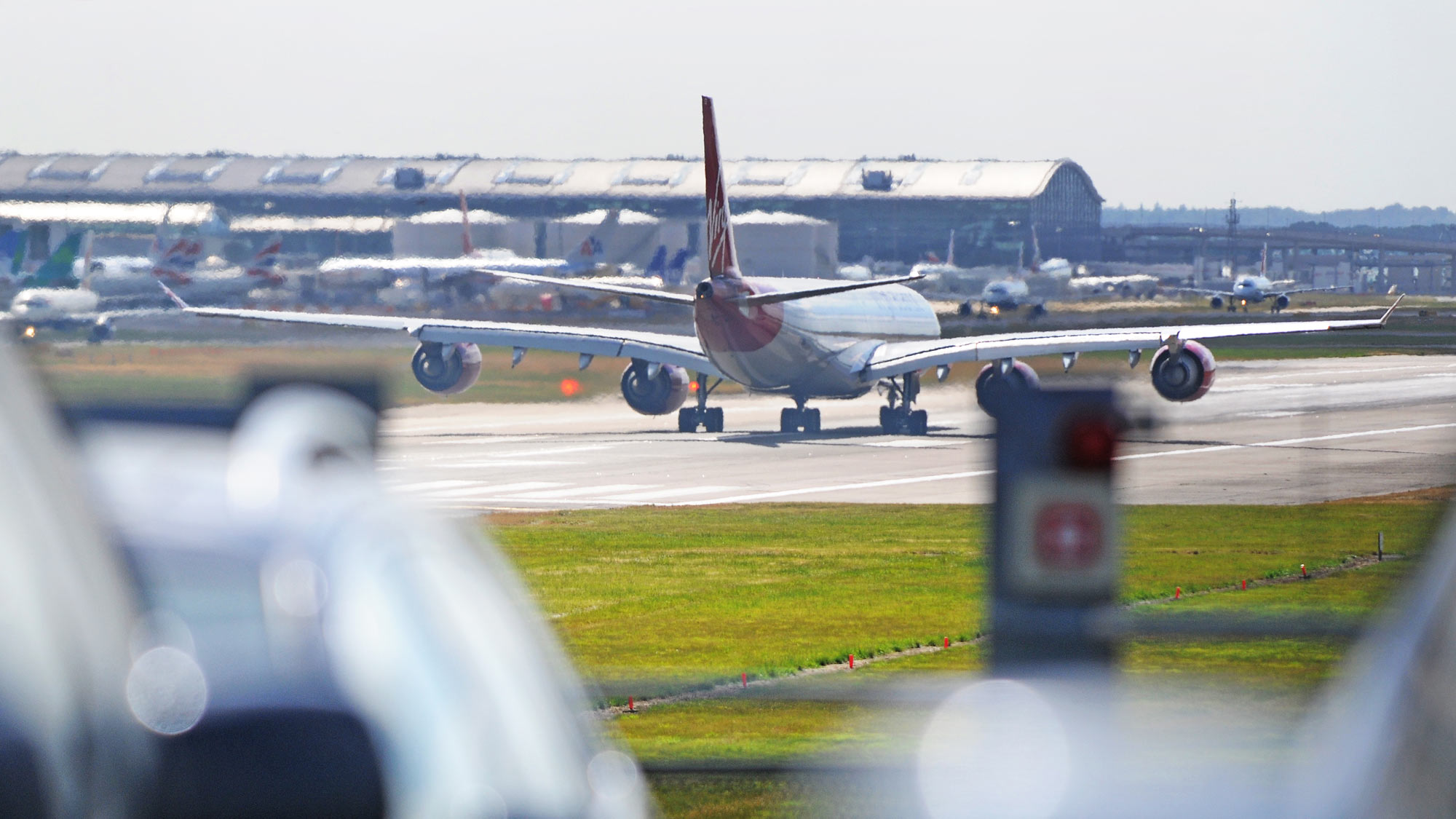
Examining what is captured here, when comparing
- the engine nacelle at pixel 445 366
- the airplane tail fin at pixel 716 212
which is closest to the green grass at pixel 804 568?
the airplane tail fin at pixel 716 212

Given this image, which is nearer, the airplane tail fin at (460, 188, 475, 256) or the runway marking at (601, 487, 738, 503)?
the runway marking at (601, 487, 738, 503)

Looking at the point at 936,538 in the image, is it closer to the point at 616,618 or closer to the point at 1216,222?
the point at 616,618

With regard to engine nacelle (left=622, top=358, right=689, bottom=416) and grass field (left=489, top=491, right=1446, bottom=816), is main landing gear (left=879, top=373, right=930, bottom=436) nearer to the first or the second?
engine nacelle (left=622, top=358, right=689, bottom=416)

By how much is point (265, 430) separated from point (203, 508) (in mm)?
227

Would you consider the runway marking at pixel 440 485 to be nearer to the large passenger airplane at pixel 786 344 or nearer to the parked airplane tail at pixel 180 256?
the large passenger airplane at pixel 786 344

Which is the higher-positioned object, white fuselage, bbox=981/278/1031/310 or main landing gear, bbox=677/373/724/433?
white fuselage, bbox=981/278/1031/310

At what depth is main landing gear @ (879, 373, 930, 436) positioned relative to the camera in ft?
170

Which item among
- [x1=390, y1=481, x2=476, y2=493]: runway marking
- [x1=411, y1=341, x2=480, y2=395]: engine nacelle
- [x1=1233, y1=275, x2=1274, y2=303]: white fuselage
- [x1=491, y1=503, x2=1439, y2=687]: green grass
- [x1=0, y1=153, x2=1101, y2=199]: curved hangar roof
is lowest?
[x1=1233, y1=275, x2=1274, y2=303]: white fuselage

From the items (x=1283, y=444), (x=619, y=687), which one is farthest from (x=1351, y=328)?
(x=619, y=687)

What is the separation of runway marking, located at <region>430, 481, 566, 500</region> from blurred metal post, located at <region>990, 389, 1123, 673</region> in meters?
30.3

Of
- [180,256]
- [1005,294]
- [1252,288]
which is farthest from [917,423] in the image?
[1252,288]

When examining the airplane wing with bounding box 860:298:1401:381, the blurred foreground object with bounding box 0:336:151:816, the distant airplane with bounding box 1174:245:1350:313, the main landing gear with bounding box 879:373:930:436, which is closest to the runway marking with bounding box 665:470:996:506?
the airplane wing with bounding box 860:298:1401:381

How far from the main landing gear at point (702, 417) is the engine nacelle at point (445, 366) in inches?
237

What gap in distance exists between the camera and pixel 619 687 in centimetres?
1734
